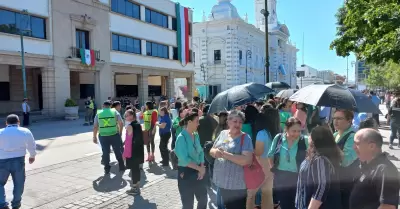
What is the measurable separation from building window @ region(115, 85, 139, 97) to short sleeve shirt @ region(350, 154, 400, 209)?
33193 mm

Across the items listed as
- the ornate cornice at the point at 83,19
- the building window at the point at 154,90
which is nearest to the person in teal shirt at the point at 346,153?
the ornate cornice at the point at 83,19

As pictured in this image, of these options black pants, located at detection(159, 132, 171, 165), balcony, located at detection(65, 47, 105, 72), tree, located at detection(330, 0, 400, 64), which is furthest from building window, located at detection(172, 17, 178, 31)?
black pants, located at detection(159, 132, 171, 165)

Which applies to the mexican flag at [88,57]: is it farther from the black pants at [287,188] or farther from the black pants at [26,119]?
the black pants at [287,188]

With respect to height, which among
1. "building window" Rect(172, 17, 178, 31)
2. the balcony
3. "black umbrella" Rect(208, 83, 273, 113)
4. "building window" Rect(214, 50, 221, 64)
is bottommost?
"black umbrella" Rect(208, 83, 273, 113)

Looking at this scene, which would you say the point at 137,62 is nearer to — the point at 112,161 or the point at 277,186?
the point at 112,161

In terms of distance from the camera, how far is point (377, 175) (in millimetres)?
2508

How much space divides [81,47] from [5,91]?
661cm

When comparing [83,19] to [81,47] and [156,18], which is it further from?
[156,18]

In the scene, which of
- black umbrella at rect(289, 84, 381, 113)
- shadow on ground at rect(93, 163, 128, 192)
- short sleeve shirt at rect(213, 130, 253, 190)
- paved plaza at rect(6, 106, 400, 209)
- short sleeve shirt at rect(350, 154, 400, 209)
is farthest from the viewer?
shadow on ground at rect(93, 163, 128, 192)

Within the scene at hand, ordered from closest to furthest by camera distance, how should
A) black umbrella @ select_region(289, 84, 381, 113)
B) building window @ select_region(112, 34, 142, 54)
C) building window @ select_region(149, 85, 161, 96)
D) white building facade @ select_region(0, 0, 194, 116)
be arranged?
1. black umbrella @ select_region(289, 84, 381, 113)
2. white building facade @ select_region(0, 0, 194, 116)
3. building window @ select_region(112, 34, 142, 54)
4. building window @ select_region(149, 85, 161, 96)

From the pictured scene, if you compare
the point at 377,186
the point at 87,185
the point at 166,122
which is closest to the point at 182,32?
the point at 166,122

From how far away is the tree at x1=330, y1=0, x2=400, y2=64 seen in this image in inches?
388

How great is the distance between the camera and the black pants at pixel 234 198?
3.70 metres

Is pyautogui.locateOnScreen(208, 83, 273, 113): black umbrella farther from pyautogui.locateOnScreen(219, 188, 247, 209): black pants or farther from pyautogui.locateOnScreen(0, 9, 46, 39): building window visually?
pyautogui.locateOnScreen(0, 9, 46, 39): building window
